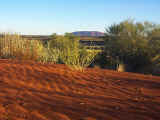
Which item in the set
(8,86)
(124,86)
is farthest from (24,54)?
(124,86)

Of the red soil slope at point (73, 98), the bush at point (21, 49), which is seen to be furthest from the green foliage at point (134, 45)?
the red soil slope at point (73, 98)

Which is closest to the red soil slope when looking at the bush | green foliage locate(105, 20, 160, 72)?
the bush

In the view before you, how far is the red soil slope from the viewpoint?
3.89m

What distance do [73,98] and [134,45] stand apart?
500 inches

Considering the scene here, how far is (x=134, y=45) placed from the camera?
16.7m

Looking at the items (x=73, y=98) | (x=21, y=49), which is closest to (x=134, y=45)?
(x=21, y=49)

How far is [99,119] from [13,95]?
96.4 inches

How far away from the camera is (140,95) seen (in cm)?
545

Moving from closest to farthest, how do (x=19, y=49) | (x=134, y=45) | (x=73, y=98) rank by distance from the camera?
(x=73, y=98) → (x=19, y=49) → (x=134, y=45)

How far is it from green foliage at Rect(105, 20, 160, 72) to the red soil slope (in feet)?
31.7

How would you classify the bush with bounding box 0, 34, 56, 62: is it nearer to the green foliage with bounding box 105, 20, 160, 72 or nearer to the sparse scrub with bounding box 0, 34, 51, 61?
the sparse scrub with bounding box 0, 34, 51, 61

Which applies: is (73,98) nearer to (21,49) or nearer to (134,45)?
(21,49)

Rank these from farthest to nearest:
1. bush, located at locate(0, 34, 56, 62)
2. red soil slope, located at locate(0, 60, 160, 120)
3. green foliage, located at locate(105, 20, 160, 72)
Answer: green foliage, located at locate(105, 20, 160, 72) < bush, located at locate(0, 34, 56, 62) < red soil slope, located at locate(0, 60, 160, 120)

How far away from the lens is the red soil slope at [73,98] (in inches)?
153
